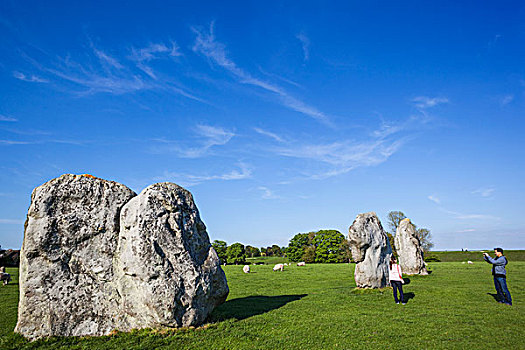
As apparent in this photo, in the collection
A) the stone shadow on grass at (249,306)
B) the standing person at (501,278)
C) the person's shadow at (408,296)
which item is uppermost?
the standing person at (501,278)

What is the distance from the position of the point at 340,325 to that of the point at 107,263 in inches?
334

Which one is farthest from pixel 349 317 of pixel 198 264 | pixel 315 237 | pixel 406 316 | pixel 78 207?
pixel 315 237

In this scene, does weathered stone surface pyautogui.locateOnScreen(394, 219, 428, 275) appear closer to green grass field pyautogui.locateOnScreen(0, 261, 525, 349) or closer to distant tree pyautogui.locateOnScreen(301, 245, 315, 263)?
green grass field pyautogui.locateOnScreen(0, 261, 525, 349)

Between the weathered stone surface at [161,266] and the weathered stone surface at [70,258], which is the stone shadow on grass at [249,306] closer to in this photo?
the weathered stone surface at [161,266]

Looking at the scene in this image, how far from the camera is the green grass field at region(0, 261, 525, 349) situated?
1000 cm

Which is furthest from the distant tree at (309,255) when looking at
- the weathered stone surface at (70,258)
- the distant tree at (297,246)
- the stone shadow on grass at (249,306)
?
the weathered stone surface at (70,258)

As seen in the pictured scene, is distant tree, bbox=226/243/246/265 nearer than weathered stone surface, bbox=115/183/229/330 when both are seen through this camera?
No

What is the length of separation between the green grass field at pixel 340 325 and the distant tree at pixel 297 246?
6579 centimetres

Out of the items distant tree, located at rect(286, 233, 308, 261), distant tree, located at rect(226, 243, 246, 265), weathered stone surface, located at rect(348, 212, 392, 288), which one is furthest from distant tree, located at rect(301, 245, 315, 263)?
weathered stone surface, located at rect(348, 212, 392, 288)

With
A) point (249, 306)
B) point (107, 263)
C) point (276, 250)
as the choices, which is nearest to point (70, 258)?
point (107, 263)

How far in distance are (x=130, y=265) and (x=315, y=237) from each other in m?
74.0

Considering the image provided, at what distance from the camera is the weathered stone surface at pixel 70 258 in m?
10.7

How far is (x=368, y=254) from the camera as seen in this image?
20234mm

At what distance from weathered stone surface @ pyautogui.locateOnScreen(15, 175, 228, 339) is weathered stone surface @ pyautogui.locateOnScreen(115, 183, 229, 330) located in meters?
0.03
